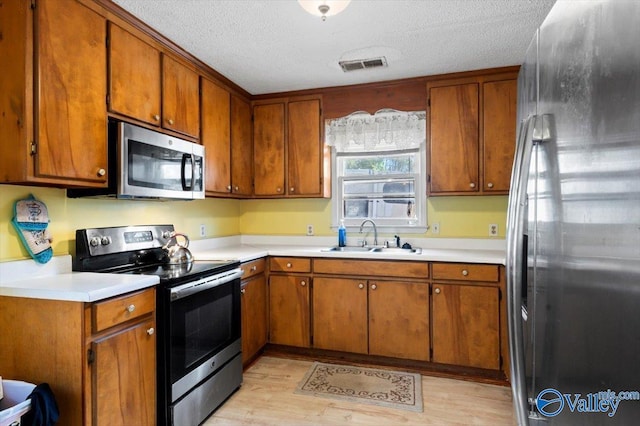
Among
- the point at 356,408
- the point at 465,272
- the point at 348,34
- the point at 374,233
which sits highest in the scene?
the point at 348,34

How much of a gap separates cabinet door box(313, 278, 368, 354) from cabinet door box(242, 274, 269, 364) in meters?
0.45

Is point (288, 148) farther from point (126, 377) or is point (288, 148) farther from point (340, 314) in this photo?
point (126, 377)

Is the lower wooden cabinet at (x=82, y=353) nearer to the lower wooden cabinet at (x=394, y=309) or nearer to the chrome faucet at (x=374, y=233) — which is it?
the lower wooden cabinet at (x=394, y=309)

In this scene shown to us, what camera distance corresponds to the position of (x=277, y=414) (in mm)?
2203

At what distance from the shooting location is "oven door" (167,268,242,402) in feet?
6.23

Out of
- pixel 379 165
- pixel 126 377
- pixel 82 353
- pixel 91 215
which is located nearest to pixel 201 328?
pixel 126 377

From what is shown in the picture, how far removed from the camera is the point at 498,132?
2.90 meters

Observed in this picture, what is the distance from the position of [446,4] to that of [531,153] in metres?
1.56

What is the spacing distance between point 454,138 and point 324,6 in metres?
1.77

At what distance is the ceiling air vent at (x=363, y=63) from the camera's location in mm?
2736

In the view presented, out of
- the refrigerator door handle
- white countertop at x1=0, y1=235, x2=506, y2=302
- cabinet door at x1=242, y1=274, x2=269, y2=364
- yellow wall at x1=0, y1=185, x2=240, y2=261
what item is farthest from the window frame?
the refrigerator door handle

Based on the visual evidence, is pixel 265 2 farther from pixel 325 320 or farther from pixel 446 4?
pixel 325 320

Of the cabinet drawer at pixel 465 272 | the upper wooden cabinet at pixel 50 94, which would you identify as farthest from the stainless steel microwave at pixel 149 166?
the cabinet drawer at pixel 465 272

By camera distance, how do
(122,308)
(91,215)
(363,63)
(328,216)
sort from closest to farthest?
(122,308) → (91,215) → (363,63) → (328,216)
